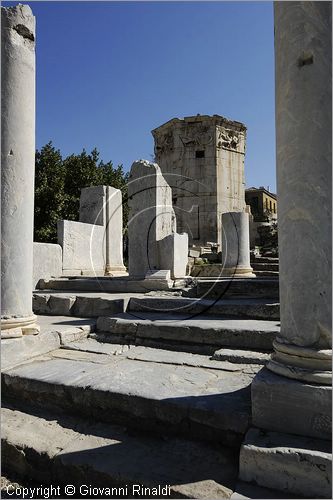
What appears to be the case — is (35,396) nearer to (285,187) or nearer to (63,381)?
(63,381)

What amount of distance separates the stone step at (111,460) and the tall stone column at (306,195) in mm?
703

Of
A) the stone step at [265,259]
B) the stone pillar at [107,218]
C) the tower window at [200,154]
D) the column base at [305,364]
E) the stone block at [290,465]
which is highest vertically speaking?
the tower window at [200,154]

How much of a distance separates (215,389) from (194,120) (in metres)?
20.1

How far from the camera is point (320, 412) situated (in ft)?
6.10

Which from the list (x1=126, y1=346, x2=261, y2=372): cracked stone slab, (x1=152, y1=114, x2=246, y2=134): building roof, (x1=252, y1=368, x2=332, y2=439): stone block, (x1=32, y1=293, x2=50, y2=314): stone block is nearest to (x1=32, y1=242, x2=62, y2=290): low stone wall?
(x1=32, y1=293, x2=50, y2=314): stone block

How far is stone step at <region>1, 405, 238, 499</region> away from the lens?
6.03 feet

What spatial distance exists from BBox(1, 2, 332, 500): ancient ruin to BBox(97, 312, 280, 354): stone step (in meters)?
0.02

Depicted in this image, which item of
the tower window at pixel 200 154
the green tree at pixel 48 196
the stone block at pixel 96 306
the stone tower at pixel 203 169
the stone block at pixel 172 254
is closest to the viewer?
the stone block at pixel 96 306

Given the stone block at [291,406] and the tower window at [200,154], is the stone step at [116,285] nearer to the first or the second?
the stone block at [291,406]

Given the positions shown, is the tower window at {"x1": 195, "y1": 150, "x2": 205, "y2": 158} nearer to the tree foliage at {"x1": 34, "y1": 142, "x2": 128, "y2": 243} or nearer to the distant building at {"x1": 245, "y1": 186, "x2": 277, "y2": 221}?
the tree foliage at {"x1": 34, "y1": 142, "x2": 128, "y2": 243}

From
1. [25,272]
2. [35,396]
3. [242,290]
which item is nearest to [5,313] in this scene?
[25,272]

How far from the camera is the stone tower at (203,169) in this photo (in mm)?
20297

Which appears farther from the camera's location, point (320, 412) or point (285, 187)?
point (285, 187)

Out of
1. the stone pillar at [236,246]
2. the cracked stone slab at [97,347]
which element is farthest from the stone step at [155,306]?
the stone pillar at [236,246]
